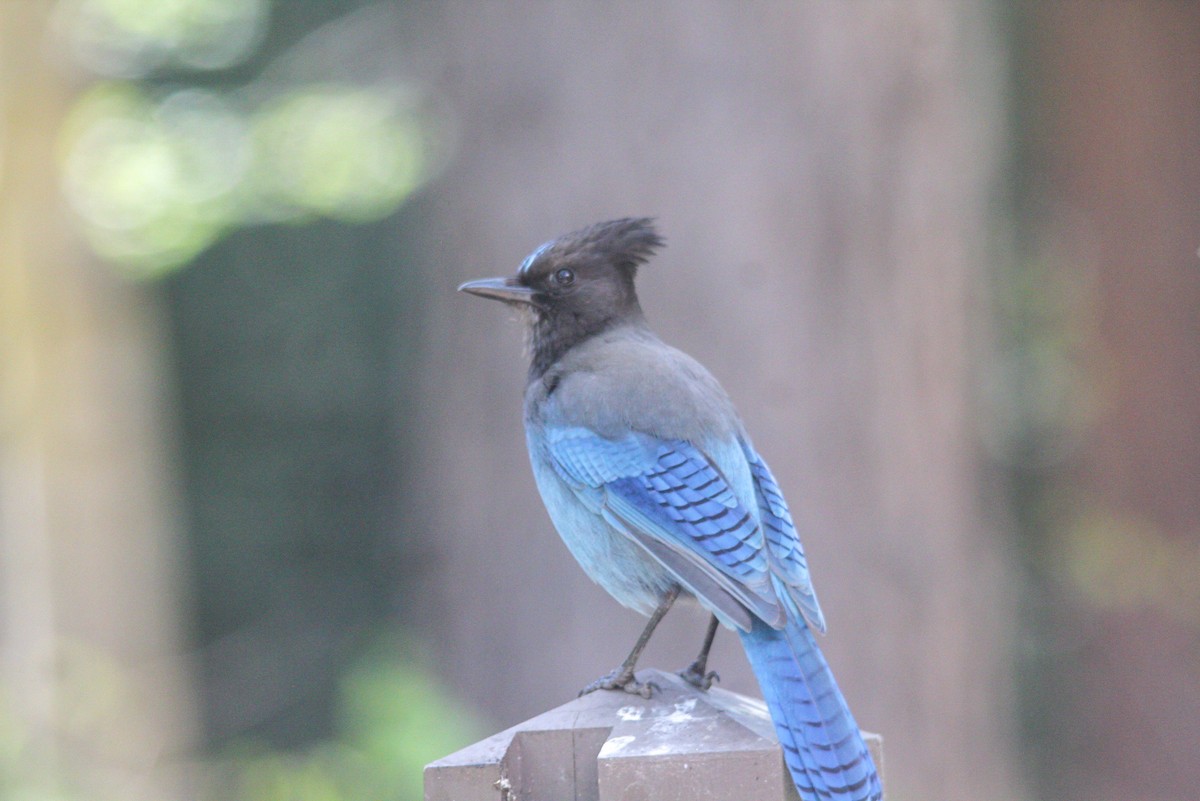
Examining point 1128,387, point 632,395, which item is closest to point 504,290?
point 632,395

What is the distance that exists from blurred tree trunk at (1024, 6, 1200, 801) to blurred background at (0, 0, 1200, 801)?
0.02 meters

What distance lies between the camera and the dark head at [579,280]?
339 centimetres

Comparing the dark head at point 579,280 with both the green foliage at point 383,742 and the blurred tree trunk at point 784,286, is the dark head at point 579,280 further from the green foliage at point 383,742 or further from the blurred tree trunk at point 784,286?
the green foliage at point 383,742

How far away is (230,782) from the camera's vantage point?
5801mm

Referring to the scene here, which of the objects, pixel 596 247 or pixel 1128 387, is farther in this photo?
pixel 1128 387

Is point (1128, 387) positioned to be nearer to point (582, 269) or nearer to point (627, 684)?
point (582, 269)

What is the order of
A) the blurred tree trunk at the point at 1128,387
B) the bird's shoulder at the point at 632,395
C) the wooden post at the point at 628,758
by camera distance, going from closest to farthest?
the wooden post at the point at 628,758, the bird's shoulder at the point at 632,395, the blurred tree trunk at the point at 1128,387

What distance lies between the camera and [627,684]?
2.28 meters

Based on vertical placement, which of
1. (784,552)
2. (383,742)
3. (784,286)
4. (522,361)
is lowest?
(383,742)

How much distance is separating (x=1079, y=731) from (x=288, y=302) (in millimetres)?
4491

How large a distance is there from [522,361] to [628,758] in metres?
3.28

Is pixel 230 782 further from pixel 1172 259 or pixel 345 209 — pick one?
pixel 1172 259

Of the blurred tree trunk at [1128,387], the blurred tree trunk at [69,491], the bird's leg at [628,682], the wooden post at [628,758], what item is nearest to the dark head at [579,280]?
the bird's leg at [628,682]

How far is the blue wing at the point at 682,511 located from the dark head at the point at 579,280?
15.3 inches
